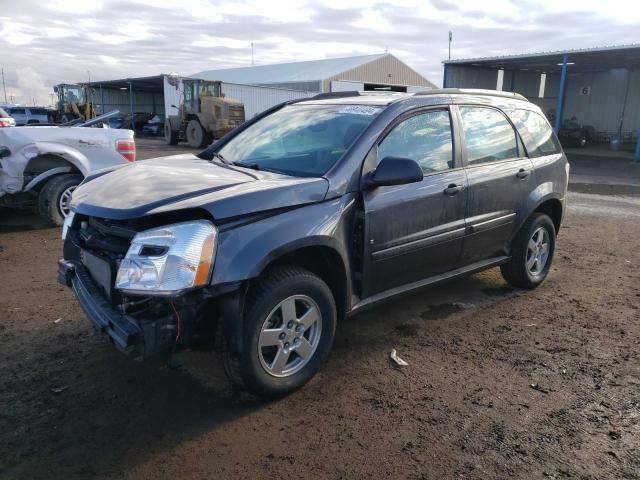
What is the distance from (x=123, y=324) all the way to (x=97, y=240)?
671 millimetres

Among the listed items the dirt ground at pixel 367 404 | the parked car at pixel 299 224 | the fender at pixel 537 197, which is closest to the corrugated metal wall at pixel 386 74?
the fender at pixel 537 197

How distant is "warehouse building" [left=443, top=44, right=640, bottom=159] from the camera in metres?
25.9

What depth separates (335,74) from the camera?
43656mm

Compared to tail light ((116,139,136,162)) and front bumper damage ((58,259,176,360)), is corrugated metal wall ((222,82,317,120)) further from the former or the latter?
front bumper damage ((58,259,176,360))

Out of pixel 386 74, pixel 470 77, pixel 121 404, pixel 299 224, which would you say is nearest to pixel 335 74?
pixel 386 74

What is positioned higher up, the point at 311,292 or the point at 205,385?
the point at 311,292

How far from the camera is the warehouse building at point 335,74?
141ft

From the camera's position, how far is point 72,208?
11.0 feet

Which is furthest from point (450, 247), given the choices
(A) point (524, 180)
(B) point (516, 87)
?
(B) point (516, 87)

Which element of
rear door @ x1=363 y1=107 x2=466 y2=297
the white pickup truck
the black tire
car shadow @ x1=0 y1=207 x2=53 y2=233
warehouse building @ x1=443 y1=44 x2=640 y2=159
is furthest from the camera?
warehouse building @ x1=443 y1=44 x2=640 y2=159

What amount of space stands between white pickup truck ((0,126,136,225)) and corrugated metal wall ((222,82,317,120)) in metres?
31.9

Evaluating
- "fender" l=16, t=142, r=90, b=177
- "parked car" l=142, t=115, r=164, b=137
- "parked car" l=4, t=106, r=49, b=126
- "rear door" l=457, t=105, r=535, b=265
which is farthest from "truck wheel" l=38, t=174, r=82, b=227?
"parked car" l=142, t=115, r=164, b=137

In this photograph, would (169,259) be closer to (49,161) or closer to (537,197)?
(537,197)

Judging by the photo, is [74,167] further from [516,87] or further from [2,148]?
[516,87]
